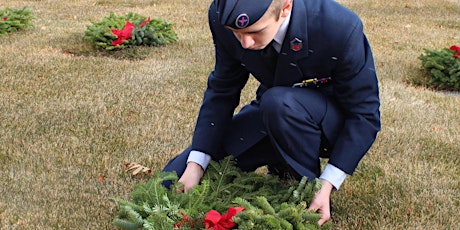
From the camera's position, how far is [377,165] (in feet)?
11.5

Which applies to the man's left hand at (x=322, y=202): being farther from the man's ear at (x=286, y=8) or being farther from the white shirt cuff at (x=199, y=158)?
the man's ear at (x=286, y=8)

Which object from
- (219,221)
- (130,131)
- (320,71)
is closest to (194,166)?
→ (219,221)

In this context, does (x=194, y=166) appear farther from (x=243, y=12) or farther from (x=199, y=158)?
(x=243, y=12)

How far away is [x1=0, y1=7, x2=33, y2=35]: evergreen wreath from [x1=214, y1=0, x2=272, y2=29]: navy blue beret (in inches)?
212

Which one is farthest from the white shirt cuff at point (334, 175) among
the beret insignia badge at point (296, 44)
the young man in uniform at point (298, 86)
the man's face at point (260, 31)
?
the man's face at point (260, 31)

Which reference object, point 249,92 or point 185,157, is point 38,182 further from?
point 249,92

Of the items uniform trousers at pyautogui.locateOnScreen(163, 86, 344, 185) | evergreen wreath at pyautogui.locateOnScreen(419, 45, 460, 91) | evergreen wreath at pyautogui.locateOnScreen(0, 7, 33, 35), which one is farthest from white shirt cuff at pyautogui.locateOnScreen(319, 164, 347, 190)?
evergreen wreath at pyautogui.locateOnScreen(0, 7, 33, 35)

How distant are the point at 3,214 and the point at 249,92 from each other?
246 centimetres

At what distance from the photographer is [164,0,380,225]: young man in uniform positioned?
7.71 feet

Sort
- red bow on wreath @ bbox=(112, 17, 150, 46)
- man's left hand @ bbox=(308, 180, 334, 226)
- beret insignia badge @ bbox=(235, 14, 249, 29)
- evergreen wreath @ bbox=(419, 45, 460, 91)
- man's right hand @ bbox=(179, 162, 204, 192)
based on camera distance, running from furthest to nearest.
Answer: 1. red bow on wreath @ bbox=(112, 17, 150, 46)
2. evergreen wreath @ bbox=(419, 45, 460, 91)
3. man's right hand @ bbox=(179, 162, 204, 192)
4. man's left hand @ bbox=(308, 180, 334, 226)
5. beret insignia badge @ bbox=(235, 14, 249, 29)

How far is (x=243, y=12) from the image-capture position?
2.14m

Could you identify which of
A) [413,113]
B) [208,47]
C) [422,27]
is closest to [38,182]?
[413,113]

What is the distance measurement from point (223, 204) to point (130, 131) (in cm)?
147

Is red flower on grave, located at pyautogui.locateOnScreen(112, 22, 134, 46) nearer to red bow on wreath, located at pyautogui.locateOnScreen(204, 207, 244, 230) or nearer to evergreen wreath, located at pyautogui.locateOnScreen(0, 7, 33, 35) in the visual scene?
evergreen wreath, located at pyautogui.locateOnScreen(0, 7, 33, 35)
